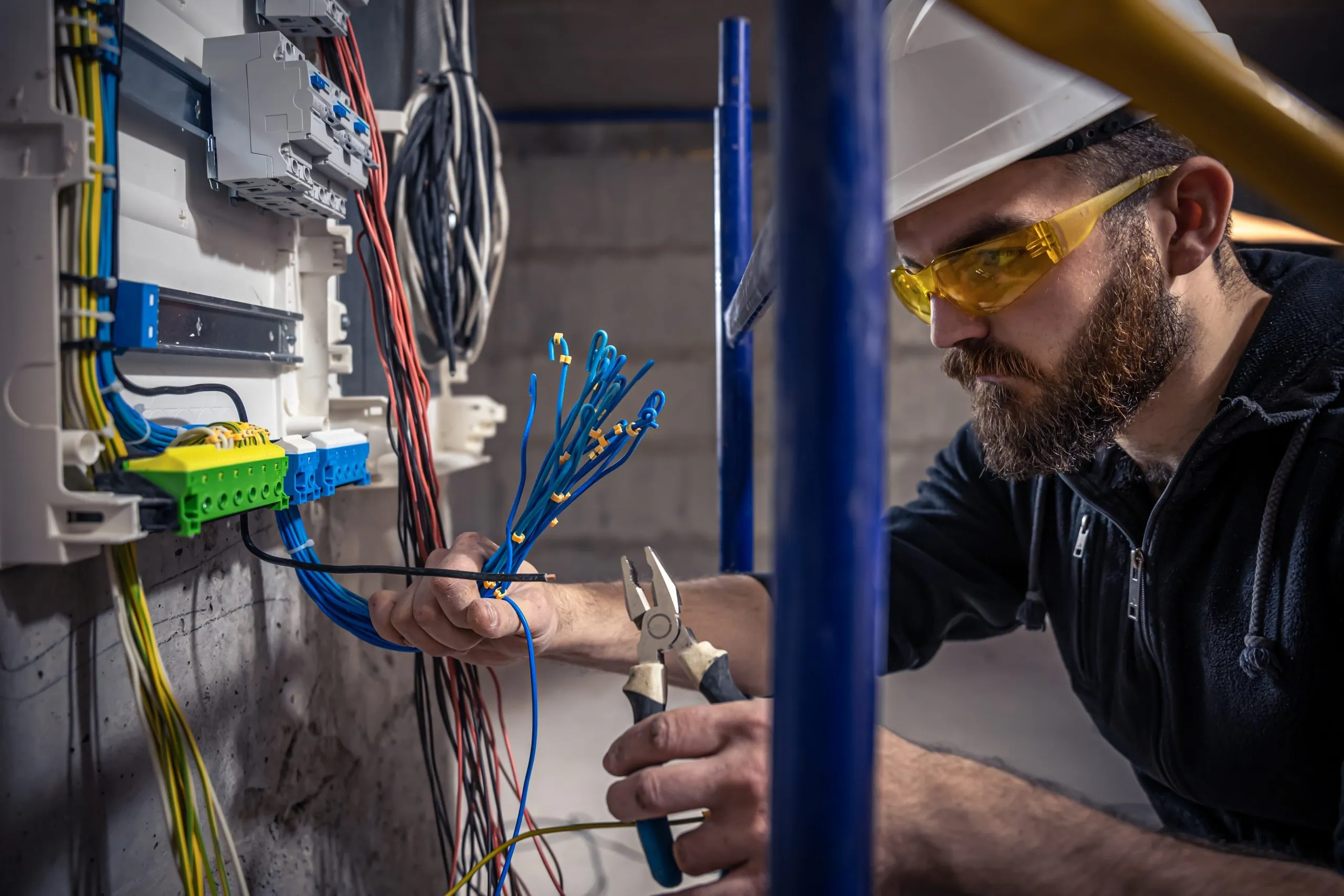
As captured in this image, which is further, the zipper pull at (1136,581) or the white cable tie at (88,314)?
the zipper pull at (1136,581)

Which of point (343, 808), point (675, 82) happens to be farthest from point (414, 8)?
point (675, 82)

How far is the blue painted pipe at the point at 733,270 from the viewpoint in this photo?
115cm

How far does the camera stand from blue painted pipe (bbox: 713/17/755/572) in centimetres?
115

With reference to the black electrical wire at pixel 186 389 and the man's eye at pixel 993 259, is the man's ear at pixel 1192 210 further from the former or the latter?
the black electrical wire at pixel 186 389

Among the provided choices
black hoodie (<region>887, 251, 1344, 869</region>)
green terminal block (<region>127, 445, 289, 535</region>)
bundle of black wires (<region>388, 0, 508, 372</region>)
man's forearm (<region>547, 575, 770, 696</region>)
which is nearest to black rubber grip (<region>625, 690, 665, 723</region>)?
man's forearm (<region>547, 575, 770, 696</region>)

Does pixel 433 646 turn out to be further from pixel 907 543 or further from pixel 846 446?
pixel 907 543

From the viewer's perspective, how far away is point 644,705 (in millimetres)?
554

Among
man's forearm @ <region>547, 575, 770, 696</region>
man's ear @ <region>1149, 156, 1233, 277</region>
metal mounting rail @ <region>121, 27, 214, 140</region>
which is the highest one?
metal mounting rail @ <region>121, 27, 214, 140</region>

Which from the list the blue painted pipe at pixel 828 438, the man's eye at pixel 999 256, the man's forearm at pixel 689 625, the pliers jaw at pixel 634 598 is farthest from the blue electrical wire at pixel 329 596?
the man's eye at pixel 999 256

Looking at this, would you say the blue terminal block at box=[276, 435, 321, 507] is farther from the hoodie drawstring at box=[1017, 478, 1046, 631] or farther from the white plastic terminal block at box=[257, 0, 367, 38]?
the hoodie drawstring at box=[1017, 478, 1046, 631]

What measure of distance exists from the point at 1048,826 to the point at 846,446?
0.49 meters

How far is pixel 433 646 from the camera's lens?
696 millimetres

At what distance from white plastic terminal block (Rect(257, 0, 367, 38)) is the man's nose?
0.68 meters

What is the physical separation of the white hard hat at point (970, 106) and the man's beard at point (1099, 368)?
131 millimetres
